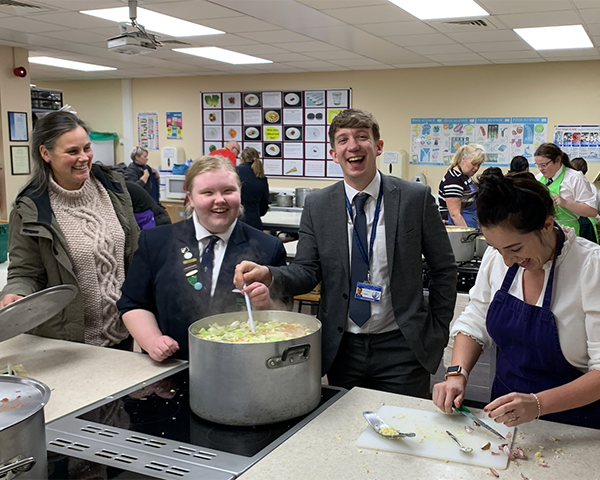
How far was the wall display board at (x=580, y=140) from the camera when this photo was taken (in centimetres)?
799

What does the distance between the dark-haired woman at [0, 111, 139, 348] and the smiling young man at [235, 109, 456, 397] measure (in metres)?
0.81

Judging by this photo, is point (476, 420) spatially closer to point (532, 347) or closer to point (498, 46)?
point (532, 347)

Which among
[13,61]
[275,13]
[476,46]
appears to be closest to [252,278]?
[275,13]

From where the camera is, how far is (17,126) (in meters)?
7.65

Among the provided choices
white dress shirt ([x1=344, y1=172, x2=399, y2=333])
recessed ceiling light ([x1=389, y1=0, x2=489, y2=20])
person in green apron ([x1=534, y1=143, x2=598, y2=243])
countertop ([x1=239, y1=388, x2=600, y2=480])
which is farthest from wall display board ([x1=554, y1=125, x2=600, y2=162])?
countertop ([x1=239, y1=388, x2=600, y2=480])

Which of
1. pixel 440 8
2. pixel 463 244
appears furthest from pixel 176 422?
pixel 440 8

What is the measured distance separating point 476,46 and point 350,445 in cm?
644

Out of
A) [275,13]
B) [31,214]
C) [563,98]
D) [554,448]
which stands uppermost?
[275,13]

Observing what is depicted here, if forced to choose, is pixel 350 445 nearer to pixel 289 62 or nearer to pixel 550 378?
pixel 550 378

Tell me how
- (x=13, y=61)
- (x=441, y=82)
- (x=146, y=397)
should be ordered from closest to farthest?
(x=146, y=397)
(x=13, y=61)
(x=441, y=82)

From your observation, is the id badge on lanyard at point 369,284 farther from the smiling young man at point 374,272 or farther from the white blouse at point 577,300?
the white blouse at point 577,300

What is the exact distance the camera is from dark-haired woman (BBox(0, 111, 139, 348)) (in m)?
2.32

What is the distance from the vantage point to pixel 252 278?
1917 millimetres

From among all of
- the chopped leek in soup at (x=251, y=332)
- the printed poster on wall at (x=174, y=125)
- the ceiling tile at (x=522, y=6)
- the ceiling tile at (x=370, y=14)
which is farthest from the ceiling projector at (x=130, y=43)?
the printed poster on wall at (x=174, y=125)
